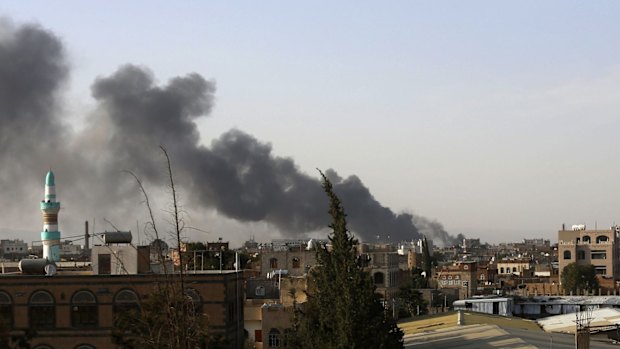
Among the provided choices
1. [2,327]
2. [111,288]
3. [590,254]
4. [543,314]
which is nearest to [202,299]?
[111,288]

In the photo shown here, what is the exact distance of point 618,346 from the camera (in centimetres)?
3444

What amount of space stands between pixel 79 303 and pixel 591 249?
9028 centimetres

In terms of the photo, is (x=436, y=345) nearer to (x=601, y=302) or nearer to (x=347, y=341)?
(x=347, y=341)

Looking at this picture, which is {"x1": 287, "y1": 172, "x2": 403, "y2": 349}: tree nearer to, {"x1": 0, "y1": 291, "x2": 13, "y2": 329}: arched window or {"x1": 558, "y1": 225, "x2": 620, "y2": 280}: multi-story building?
{"x1": 0, "y1": 291, "x2": 13, "y2": 329}: arched window

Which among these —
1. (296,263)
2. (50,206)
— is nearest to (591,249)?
(296,263)

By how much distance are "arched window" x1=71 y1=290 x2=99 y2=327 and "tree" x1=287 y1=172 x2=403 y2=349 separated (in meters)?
17.8

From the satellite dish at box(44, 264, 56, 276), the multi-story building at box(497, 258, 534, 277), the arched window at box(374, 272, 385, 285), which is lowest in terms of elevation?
the multi-story building at box(497, 258, 534, 277)

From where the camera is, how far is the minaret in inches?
2633

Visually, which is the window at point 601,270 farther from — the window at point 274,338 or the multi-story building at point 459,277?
the window at point 274,338

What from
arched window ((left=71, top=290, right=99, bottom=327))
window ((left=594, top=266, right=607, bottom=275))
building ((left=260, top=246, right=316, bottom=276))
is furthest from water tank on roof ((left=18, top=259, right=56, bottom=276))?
window ((left=594, top=266, right=607, bottom=275))

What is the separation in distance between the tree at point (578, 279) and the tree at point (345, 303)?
243 ft

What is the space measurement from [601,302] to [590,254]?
64.1 meters

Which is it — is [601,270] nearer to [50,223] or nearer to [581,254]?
[581,254]

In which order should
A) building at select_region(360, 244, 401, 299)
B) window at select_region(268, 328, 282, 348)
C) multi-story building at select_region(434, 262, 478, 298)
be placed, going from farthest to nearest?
multi-story building at select_region(434, 262, 478, 298) → building at select_region(360, 244, 401, 299) → window at select_region(268, 328, 282, 348)
